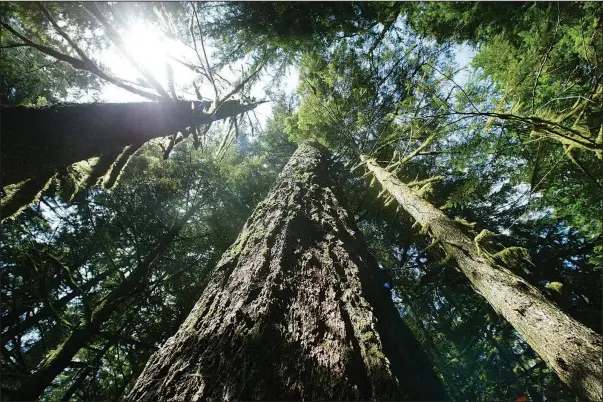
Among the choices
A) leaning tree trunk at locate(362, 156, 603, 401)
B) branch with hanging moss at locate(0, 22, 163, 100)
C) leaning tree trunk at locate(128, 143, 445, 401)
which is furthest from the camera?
branch with hanging moss at locate(0, 22, 163, 100)

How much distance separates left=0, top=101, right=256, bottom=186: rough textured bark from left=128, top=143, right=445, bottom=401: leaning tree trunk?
7.55 ft

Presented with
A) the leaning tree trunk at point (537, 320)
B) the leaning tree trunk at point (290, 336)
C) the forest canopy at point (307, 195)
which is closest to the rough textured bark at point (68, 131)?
the forest canopy at point (307, 195)

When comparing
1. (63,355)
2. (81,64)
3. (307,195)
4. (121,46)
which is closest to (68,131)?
(81,64)

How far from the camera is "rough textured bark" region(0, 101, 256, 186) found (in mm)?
2789

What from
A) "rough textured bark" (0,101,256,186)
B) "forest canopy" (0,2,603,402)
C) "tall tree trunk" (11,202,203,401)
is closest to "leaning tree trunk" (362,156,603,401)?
"forest canopy" (0,2,603,402)

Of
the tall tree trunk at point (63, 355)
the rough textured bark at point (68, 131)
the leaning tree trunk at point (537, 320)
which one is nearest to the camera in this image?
the leaning tree trunk at point (537, 320)

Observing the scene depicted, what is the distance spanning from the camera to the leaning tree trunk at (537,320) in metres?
1.86

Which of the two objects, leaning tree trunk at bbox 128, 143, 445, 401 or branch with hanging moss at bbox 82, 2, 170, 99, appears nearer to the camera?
leaning tree trunk at bbox 128, 143, 445, 401

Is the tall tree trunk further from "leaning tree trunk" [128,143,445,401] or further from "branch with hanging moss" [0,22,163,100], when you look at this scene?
"leaning tree trunk" [128,143,445,401]

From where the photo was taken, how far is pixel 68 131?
322 centimetres

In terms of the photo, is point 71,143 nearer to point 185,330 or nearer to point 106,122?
point 106,122

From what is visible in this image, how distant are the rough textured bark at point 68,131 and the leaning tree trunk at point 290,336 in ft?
7.55

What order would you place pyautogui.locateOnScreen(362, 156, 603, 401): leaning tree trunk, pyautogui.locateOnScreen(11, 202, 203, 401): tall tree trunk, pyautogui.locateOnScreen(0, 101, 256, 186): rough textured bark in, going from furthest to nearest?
1. pyautogui.locateOnScreen(11, 202, 203, 401): tall tree trunk
2. pyautogui.locateOnScreen(0, 101, 256, 186): rough textured bark
3. pyautogui.locateOnScreen(362, 156, 603, 401): leaning tree trunk

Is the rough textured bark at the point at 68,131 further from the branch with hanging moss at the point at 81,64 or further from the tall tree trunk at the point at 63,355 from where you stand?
the tall tree trunk at the point at 63,355
